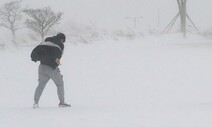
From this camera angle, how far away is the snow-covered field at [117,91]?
680cm

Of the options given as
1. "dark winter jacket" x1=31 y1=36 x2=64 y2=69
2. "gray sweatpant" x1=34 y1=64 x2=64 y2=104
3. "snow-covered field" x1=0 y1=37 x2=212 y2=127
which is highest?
"dark winter jacket" x1=31 y1=36 x2=64 y2=69

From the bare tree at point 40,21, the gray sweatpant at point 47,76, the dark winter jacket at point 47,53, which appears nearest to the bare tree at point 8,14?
the bare tree at point 40,21

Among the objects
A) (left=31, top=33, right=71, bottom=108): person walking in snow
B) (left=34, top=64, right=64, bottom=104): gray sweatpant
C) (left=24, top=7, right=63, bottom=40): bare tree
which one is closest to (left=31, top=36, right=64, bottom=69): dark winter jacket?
(left=31, top=33, right=71, bottom=108): person walking in snow

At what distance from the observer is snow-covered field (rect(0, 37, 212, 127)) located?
680 centimetres

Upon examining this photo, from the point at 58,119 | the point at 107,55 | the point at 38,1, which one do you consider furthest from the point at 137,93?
the point at 38,1

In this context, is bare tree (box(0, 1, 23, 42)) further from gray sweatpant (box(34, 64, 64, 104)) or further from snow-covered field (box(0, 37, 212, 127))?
gray sweatpant (box(34, 64, 64, 104))

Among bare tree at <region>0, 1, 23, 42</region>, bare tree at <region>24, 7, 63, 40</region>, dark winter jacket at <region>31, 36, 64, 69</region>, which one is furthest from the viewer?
bare tree at <region>0, 1, 23, 42</region>

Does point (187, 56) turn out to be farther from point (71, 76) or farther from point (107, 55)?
point (71, 76)

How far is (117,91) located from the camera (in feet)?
38.2

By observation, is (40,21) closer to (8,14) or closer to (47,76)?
(8,14)

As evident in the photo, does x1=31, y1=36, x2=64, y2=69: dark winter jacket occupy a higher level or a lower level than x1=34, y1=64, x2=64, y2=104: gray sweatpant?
higher

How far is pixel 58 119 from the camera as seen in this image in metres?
6.82

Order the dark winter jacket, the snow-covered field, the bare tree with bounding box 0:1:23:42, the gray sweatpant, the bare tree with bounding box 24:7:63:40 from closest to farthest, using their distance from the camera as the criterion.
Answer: the snow-covered field
the dark winter jacket
the gray sweatpant
the bare tree with bounding box 24:7:63:40
the bare tree with bounding box 0:1:23:42

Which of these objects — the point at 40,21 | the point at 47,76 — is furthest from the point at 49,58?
the point at 40,21
